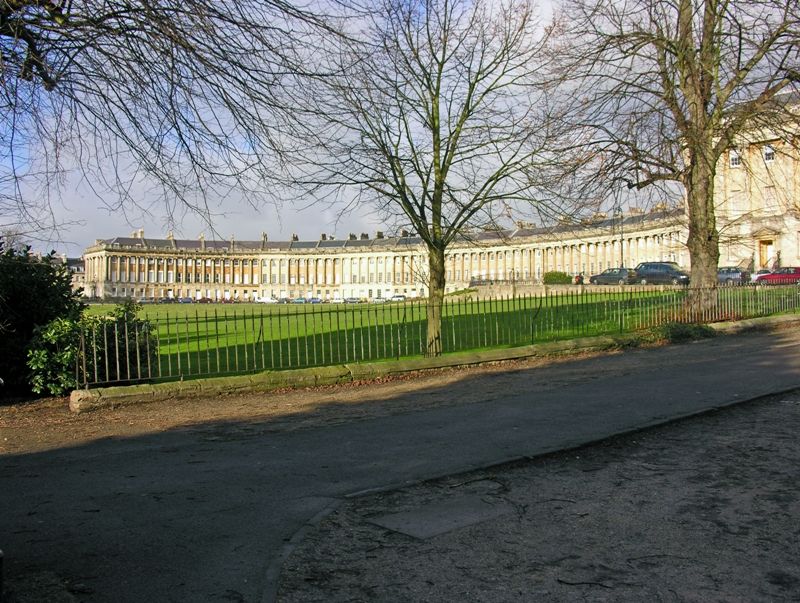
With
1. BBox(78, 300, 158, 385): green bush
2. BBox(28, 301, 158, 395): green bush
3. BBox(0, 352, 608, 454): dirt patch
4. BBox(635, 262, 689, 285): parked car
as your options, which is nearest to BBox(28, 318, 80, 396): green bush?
BBox(28, 301, 158, 395): green bush

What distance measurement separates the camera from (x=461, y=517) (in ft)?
17.3

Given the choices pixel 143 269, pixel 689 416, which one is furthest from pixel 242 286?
pixel 689 416

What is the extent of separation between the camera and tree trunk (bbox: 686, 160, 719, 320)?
838 inches

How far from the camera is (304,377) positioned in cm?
1322

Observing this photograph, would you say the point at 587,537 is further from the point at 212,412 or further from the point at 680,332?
the point at 680,332

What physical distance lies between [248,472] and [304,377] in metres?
6.37

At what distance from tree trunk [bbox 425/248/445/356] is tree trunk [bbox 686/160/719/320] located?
876 cm

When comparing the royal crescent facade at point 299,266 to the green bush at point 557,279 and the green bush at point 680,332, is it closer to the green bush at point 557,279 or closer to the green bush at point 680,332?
the green bush at point 557,279

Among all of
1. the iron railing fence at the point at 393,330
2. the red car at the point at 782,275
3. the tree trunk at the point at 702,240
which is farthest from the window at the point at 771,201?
the tree trunk at the point at 702,240

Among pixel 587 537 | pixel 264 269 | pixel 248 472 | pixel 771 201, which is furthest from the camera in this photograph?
pixel 264 269

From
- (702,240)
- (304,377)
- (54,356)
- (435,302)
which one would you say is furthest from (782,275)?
(54,356)

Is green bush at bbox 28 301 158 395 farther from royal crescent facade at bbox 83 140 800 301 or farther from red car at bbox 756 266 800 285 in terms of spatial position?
royal crescent facade at bbox 83 140 800 301

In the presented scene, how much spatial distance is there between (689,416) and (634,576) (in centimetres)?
495

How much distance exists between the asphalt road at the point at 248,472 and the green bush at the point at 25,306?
4783 millimetres
